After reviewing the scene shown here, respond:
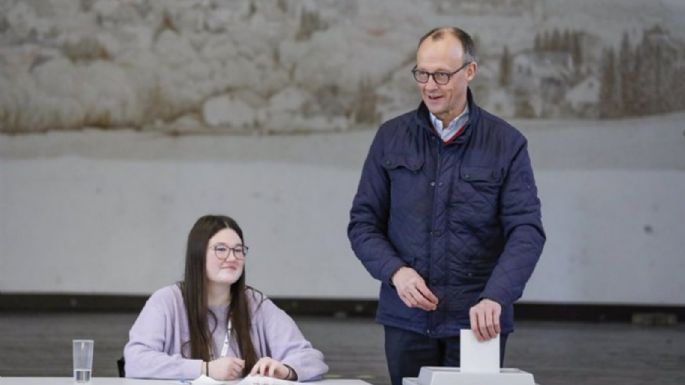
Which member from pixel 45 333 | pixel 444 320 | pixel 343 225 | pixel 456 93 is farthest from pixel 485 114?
pixel 343 225

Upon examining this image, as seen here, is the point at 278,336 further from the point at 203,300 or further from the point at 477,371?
the point at 477,371

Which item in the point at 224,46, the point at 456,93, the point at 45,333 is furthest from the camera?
the point at 224,46

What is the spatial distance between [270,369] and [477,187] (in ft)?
2.81

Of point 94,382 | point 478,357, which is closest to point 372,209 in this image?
point 478,357

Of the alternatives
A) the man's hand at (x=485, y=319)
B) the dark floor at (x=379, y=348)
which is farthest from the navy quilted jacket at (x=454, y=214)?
the dark floor at (x=379, y=348)

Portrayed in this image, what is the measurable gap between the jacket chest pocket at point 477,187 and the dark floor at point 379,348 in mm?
4242

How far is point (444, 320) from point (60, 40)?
10151mm

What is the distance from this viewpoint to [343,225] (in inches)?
534

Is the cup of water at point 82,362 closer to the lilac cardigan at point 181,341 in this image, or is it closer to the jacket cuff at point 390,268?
the lilac cardigan at point 181,341

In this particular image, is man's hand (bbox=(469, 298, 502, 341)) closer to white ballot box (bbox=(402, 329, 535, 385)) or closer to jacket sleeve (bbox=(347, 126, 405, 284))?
white ballot box (bbox=(402, 329, 535, 385))

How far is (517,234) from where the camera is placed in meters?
4.01

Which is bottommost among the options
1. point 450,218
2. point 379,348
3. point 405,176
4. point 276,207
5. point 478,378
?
point 379,348

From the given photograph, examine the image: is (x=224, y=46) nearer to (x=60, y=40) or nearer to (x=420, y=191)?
(x=60, y=40)

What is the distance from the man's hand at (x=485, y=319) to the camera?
3.55 metres
